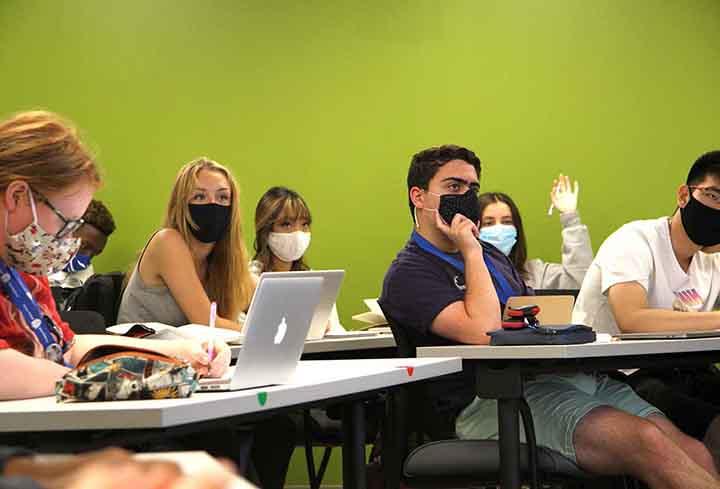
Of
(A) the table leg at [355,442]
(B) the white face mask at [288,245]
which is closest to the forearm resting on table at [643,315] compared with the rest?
(A) the table leg at [355,442]

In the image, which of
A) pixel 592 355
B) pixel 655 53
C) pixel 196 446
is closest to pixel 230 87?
pixel 655 53

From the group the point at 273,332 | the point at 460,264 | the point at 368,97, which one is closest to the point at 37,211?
the point at 273,332

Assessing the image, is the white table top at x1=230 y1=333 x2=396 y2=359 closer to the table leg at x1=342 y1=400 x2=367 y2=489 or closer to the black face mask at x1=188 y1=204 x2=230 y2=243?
the black face mask at x1=188 y1=204 x2=230 y2=243

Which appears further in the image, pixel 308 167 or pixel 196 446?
pixel 308 167

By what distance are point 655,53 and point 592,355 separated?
11.6ft

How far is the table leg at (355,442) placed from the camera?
2.60 metres

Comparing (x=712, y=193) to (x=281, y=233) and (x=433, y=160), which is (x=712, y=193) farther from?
(x=281, y=233)

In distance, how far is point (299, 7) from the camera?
621 cm

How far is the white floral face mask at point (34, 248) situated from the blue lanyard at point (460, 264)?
1.45m

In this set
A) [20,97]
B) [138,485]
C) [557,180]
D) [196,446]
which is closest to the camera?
[138,485]

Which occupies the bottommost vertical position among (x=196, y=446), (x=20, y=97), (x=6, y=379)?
(x=196, y=446)

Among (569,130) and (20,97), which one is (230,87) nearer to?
(20,97)

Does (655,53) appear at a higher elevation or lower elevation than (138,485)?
higher

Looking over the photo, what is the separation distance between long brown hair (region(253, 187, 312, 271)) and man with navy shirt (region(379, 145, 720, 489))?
1.63 m
